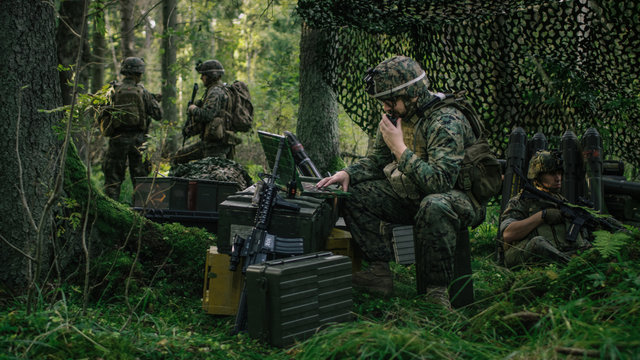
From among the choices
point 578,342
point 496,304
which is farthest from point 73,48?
point 578,342

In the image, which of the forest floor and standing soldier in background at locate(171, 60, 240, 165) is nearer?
the forest floor

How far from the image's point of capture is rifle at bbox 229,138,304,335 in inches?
127

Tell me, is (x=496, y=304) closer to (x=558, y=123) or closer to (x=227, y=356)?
(x=227, y=356)

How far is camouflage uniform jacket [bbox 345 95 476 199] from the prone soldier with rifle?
1022 millimetres

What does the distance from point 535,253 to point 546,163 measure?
83 centimetres

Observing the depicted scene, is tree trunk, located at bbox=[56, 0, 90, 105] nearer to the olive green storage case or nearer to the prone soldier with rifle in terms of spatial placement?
the olive green storage case

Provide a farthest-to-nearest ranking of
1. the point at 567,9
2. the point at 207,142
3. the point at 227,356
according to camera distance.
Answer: the point at 207,142 → the point at 567,9 → the point at 227,356

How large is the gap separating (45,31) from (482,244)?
4977mm

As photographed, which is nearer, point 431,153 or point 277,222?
point 277,222

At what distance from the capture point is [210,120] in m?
7.94

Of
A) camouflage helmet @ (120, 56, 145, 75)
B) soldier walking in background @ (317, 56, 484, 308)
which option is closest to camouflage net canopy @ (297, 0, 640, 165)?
soldier walking in background @ (317, 56, 484, 308)

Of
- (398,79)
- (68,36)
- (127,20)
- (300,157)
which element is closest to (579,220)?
(398,79)

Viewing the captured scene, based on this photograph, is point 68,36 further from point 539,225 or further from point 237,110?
point 539,225

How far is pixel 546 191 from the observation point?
4.55 metres
